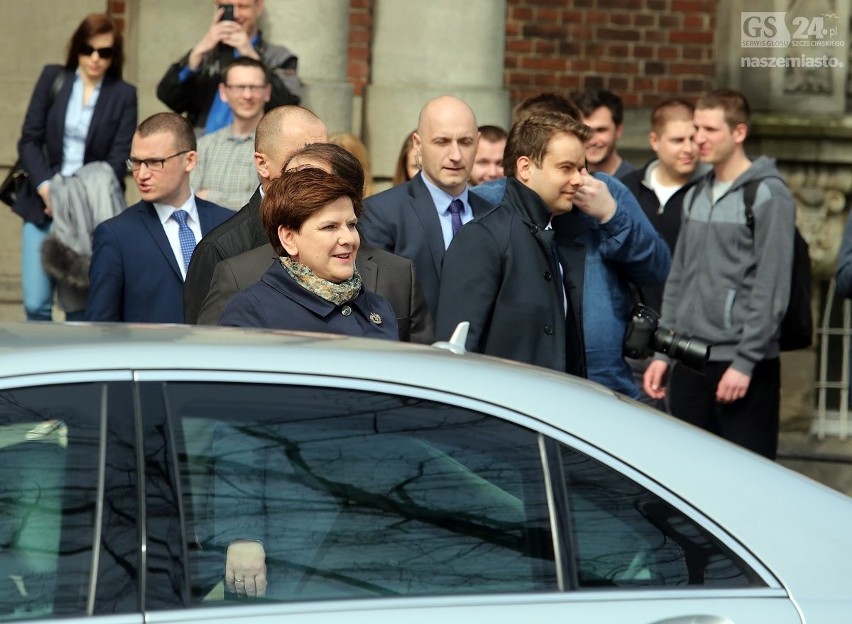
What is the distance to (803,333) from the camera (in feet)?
23.8

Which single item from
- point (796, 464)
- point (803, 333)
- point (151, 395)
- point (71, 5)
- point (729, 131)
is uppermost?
point (71, 5)

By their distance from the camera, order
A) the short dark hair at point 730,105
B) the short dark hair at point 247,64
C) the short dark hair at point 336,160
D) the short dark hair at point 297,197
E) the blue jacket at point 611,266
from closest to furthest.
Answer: the short dark hair at point 297,197
the short dark hair at point 336,160
the blue jacket at point 611,266
the short dark hair at point 730,105
the short dark hair at point 247,64

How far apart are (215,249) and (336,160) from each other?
27.0 inches

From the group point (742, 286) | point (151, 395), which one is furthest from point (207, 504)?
point (742, 286)

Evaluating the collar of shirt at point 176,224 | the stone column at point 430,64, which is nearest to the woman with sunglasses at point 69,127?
the stone column at point 430,64

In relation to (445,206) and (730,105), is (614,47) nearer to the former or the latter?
(730,105)

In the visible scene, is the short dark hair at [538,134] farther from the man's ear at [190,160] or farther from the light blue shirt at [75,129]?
the light blue shirt at [75,129]

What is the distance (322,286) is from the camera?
4.36 m

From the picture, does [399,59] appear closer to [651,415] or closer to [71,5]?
[71,5]

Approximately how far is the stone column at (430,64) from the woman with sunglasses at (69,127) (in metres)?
1.72

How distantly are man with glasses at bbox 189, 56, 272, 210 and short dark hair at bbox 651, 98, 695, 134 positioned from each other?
2111 millimetres

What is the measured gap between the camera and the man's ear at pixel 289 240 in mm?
4445

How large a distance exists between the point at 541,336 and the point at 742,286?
6.33 feet

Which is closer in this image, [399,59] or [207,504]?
[207,504]
